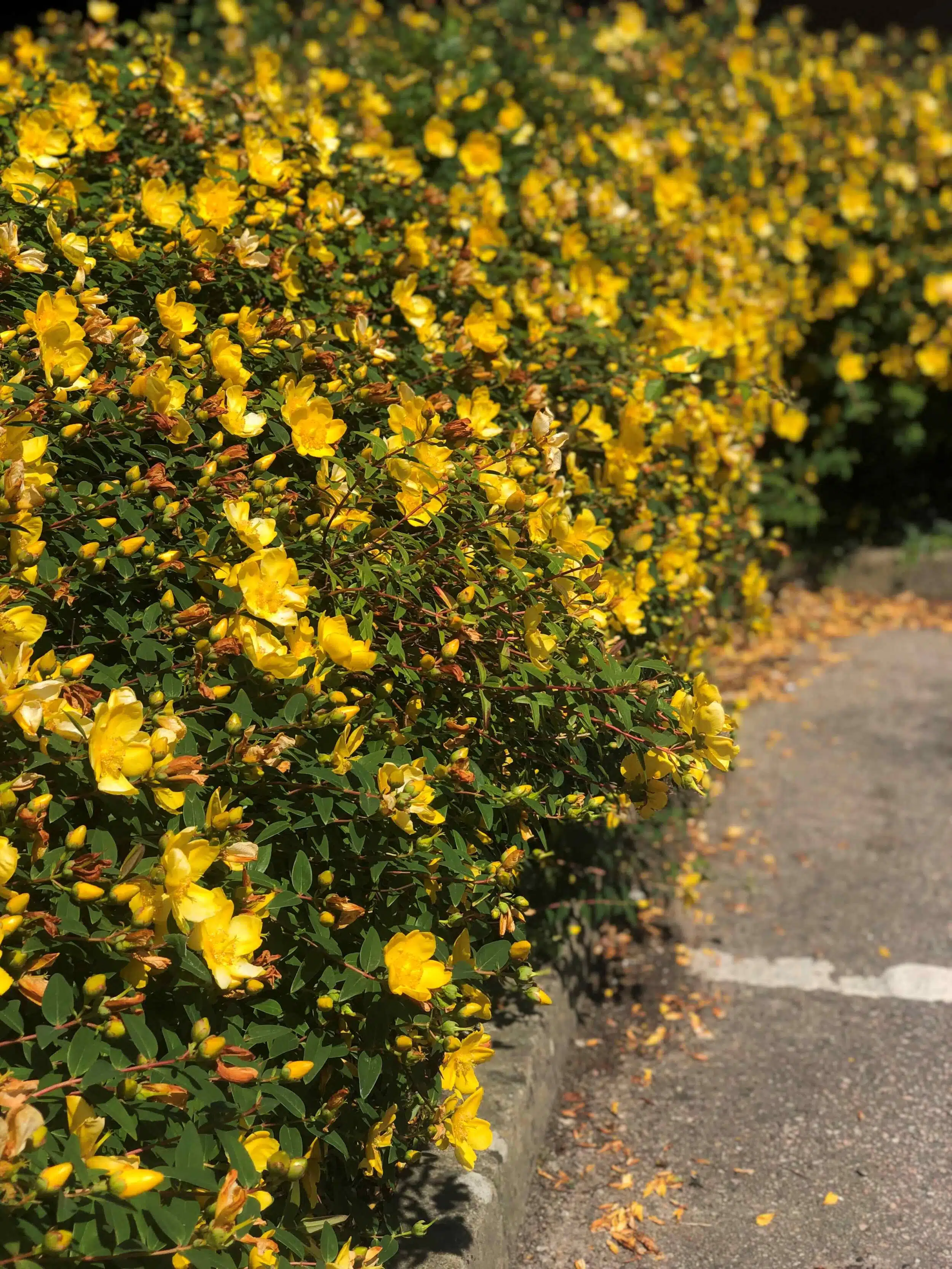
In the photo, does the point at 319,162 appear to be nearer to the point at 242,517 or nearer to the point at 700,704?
the point at 242,517

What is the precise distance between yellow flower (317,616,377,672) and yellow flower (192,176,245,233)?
0.90m

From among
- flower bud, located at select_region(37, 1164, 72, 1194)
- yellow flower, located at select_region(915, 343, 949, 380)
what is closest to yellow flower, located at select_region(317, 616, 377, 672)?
flower bud, located at select_region(37, 1164, 72, 1194)

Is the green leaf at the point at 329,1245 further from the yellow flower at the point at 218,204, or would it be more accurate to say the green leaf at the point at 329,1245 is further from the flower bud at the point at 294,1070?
the yellow flower at the point at 218,204

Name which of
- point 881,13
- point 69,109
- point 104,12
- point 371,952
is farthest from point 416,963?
point 881,13

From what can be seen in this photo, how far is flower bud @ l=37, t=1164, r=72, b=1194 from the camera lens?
111 centimetres

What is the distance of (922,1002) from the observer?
2777 millimetres

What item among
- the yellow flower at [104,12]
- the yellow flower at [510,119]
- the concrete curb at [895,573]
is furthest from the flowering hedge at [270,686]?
the concrete curb at [895,573]

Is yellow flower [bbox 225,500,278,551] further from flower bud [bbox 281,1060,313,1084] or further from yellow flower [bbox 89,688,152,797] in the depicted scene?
flower bud [bbox 281,1060,313,1084]

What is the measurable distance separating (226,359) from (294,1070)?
1.01 metres

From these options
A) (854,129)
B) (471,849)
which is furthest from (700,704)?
(854,129)

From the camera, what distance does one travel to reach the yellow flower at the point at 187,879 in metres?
1.31

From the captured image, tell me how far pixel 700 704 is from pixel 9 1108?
97 cm

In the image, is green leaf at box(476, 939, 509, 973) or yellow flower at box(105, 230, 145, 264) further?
yellow flower at box(105, 230, 145, 264)

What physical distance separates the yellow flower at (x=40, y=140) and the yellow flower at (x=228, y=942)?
1.51 metres
